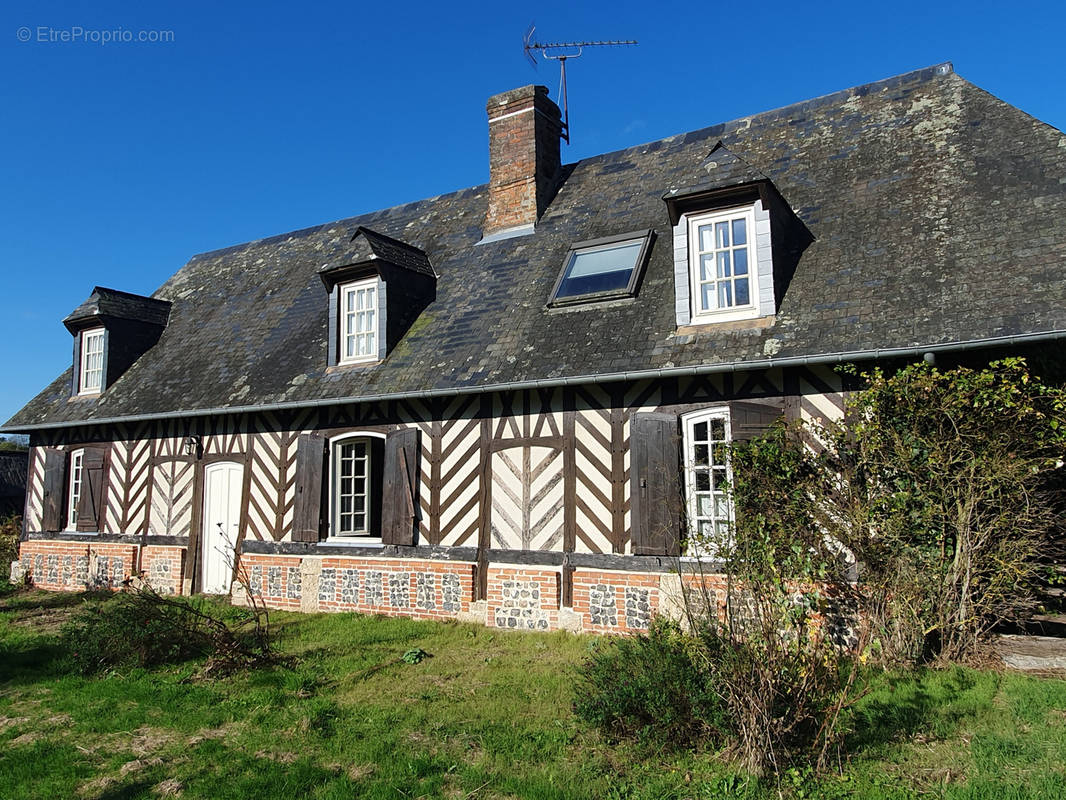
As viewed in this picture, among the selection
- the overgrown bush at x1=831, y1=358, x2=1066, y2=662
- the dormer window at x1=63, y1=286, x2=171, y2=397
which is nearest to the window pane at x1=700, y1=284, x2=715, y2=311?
the overgrown bush at x1=831, y1=358, x2=1066, y2=662

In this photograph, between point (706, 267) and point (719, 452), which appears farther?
point (706, 267)

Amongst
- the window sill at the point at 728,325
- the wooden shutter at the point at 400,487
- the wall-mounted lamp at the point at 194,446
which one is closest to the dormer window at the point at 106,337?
the wall-mounted lamp at the point at 194,446

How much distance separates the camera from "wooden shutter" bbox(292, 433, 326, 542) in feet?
34.1

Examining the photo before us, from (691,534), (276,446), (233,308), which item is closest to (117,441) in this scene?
(233,308)

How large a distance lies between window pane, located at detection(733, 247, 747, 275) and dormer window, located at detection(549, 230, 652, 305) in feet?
4.23

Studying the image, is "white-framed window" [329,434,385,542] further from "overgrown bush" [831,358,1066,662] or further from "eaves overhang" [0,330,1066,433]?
"overgrown bush" [831,358,1066,662]

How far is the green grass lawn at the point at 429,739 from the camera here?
14.0 feet

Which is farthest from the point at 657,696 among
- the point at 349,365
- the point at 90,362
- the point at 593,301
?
the point at 90,362

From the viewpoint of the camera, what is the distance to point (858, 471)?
6574mm

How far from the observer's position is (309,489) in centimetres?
1048

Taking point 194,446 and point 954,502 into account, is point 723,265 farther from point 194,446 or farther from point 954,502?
point 194,446

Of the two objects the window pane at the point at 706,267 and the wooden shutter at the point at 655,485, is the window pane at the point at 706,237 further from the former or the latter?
the wooden shutter at the point at 655,485

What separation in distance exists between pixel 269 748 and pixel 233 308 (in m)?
10.7

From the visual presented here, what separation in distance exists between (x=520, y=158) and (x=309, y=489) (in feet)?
19.7
